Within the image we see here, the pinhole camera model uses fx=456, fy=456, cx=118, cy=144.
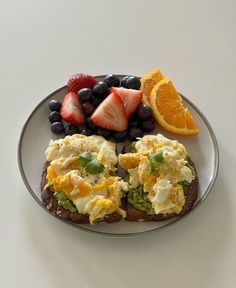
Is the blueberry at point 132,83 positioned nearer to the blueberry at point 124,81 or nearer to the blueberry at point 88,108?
the blueberry at point 124,81

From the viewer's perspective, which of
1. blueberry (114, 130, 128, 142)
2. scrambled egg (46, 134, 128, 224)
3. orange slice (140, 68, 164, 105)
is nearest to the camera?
scrambled egg (46, 134, 128, 224)

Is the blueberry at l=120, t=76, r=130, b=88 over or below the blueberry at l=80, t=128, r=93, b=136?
over

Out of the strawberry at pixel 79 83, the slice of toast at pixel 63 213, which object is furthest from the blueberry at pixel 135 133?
the slice of toast at pixel 63 213

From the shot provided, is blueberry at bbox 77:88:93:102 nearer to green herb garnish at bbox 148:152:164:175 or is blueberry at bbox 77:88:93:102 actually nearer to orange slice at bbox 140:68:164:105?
orange slice at bbox 140:68:164:105

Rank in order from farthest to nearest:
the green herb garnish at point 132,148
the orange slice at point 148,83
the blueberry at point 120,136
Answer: the orange slice at point 148,83
the blueberry at point 120,136
the green herb garnish at point 132,148

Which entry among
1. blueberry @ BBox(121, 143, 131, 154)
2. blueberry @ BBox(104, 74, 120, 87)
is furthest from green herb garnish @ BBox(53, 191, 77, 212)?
blueberry @ BBox(104, 74, 120, 87)

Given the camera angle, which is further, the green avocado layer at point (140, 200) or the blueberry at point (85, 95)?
the blueberry at point (85, 95)

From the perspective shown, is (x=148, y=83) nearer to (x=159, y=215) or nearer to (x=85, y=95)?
(x=85, y=95)

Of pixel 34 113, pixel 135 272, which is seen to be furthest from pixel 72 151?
pixel 135 272
